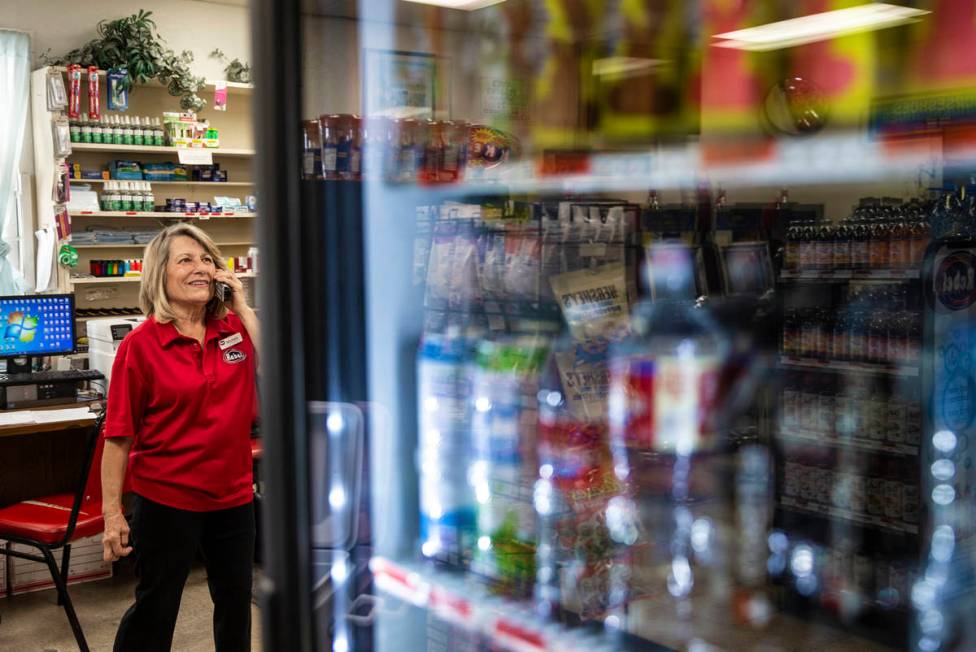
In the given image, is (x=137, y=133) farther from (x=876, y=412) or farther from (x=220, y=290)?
(x=876, y=412)

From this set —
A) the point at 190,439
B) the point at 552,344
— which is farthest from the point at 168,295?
the point at 552,344

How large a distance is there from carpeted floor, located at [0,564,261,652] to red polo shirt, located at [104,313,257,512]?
48.6 inches

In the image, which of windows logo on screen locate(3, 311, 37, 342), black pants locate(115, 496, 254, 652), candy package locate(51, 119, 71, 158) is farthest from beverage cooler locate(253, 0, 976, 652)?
candy package locate(51, 119, 71, 158)

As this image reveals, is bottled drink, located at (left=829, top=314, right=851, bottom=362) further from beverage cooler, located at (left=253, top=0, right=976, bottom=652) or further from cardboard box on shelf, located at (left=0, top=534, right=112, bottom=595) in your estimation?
cardboard box on shelf, located at (left=0, top=534, right=112, bottom=595)

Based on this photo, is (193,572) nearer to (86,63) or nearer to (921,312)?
(921,312)

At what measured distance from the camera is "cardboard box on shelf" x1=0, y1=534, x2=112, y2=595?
4609 millimetres

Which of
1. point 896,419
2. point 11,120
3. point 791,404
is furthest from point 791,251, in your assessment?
point 11,120

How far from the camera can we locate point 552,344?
1517 millimetres

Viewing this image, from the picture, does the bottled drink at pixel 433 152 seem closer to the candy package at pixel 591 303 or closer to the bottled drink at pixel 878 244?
the candy package at pixel 591 303

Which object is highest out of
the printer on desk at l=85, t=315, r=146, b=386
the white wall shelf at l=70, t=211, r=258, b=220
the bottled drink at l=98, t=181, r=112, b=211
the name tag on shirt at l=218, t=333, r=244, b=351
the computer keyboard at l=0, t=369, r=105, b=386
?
the bottled drink at l=98, t=181, r=112, b=211

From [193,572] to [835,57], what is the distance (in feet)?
13.8

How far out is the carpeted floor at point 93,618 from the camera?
4.03m

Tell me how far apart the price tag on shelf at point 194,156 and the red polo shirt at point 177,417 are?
16.7ft

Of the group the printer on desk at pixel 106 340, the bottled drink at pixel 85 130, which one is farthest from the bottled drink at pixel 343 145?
the bottled drink at pixel 85 130
